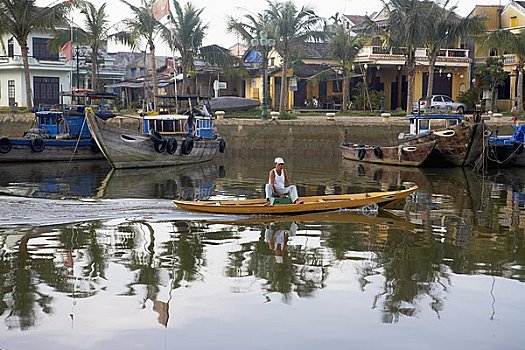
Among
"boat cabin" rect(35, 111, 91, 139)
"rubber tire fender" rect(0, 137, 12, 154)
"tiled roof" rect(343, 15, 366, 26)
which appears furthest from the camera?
"tiled roof" rect(343, 15, 366, 26)

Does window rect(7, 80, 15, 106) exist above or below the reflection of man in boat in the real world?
above

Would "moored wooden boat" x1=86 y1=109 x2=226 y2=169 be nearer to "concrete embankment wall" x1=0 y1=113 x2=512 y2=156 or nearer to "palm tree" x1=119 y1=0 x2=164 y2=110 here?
"concrete embankment wall" x1=0 y1=113 x2=512 y2=156

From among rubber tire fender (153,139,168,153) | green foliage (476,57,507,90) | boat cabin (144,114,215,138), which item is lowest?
rubber tire fender (153,139,168,153)

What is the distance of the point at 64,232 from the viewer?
535 inches

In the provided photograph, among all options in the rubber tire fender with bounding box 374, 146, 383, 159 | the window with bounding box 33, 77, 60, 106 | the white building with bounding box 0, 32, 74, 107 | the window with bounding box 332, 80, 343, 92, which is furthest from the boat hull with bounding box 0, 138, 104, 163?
the window with bounding box 332, 80, 343, 92

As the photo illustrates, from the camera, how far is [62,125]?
109ft

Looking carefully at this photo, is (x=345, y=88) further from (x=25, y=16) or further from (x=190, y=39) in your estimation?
(x=25, y=16)

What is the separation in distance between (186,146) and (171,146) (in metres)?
0.88

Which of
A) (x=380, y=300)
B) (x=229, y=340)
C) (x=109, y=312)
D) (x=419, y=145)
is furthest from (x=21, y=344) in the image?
(x=419, y=145)

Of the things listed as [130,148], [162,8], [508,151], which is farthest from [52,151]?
[508,151]

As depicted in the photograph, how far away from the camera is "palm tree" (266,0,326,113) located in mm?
39344

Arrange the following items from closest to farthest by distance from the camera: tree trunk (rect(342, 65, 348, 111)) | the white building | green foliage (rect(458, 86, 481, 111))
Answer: tree trunk (rect(342, 65, 348, 111)) < green foliage (rect(458, 86, 481, 111)) < the white building

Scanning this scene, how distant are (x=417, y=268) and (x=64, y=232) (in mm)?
6019

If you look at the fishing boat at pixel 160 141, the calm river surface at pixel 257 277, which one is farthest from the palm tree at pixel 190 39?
the calm river surface at pixel 257 277
